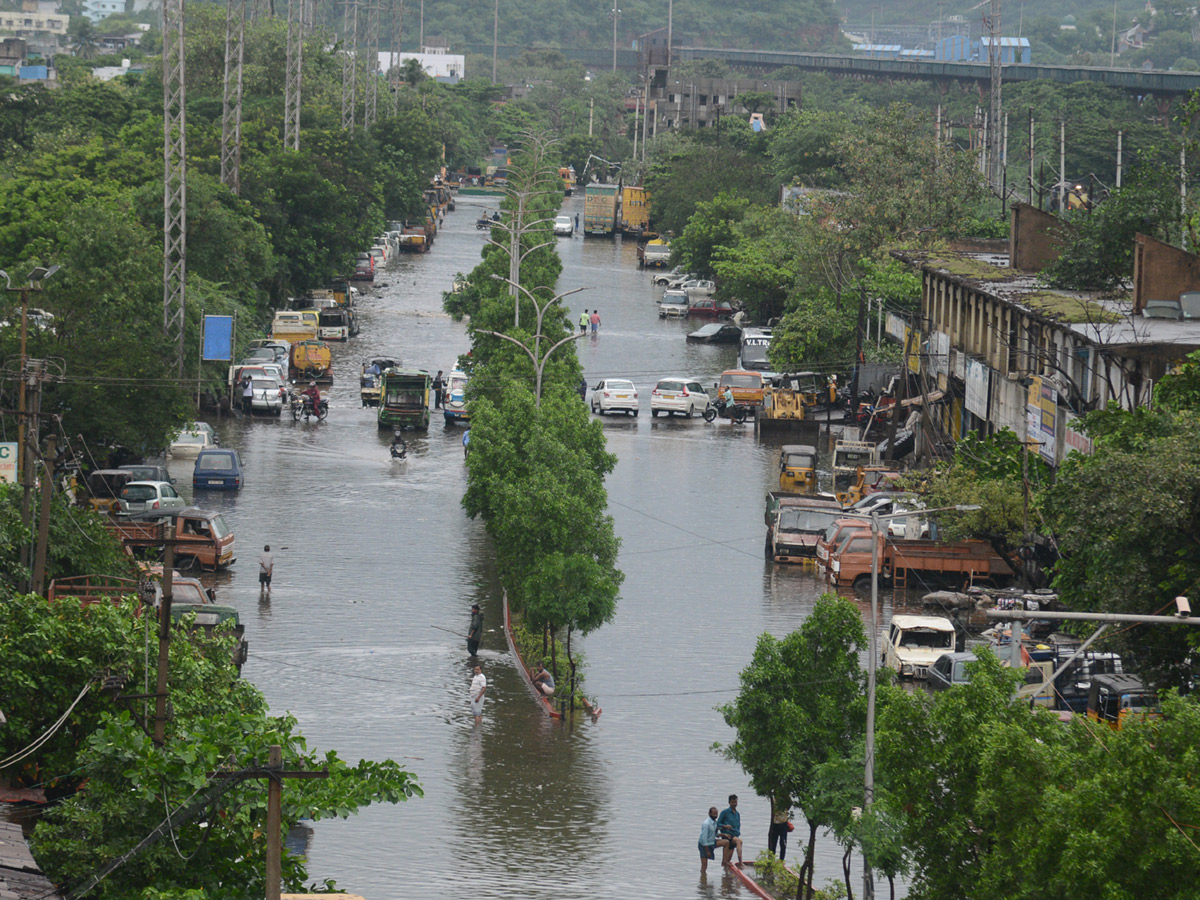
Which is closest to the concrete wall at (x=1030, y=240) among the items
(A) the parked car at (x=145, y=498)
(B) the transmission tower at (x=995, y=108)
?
(A) the parked car at (x=145, y=498)

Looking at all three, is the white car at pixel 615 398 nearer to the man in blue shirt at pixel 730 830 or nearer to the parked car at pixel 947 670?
the parked car at pixel 947 670

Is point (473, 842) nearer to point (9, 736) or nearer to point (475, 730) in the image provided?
point (475, 730)

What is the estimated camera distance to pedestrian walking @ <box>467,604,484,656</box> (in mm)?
33781

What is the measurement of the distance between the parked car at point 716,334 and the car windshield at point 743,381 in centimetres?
1768

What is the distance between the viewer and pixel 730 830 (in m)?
25.0

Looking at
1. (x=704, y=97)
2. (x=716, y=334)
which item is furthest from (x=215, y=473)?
(x=704, y=97)

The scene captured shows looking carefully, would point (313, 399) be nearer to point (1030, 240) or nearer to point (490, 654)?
point (1030, 240)

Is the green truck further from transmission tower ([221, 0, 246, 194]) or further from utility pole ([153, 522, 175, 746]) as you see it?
utility pole ([153, 522, 175, 746])

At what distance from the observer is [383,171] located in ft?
339

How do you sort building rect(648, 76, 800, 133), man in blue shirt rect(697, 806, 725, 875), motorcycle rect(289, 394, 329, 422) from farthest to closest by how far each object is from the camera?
1. building rect(648, 76, 800, 133)
2. motorcycle rect(289, 394, 329, 422)
3. man in blue shirt rect(697, 806, 725, 875)

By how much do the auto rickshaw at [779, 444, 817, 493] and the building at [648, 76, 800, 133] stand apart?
12030cm

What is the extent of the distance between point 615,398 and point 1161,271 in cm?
2193

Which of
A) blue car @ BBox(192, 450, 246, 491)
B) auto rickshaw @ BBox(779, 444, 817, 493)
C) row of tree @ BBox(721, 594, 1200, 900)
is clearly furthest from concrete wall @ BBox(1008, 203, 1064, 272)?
row of tree @ BBox(721, 594, 1200, 900)

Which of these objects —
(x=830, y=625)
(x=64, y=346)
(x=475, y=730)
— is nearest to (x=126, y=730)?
(x=830, y=625)
